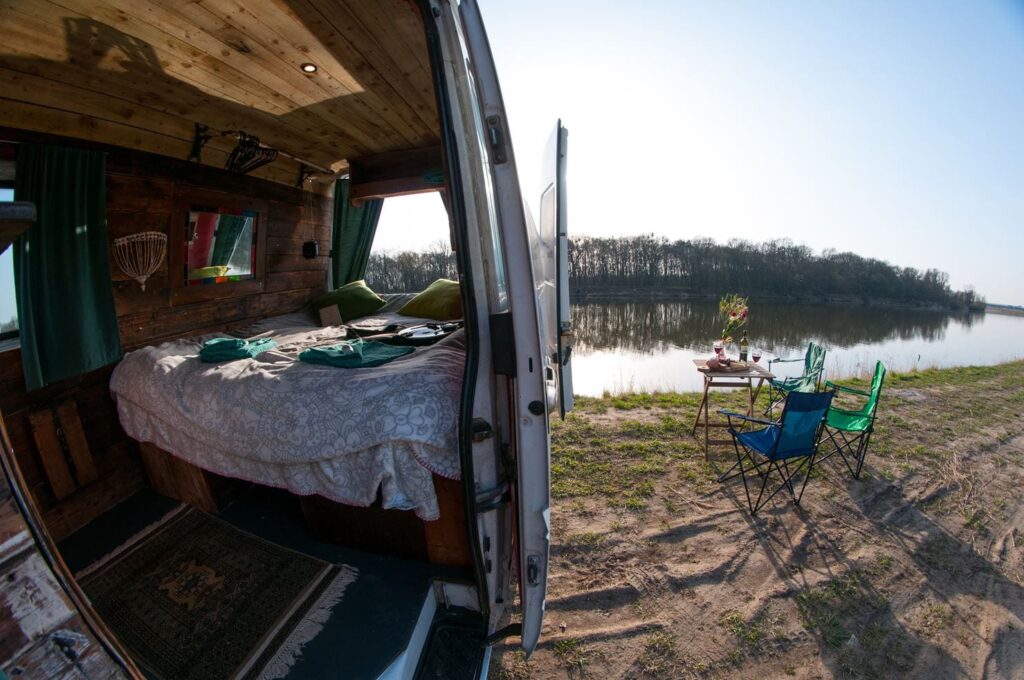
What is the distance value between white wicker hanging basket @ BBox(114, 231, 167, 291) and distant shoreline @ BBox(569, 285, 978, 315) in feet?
60.0

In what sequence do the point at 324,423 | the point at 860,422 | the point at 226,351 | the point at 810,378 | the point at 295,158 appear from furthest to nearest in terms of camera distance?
the point at 810,378
the point at 295,158
the point at 860,422
the point at 226,351
the point at 324,423

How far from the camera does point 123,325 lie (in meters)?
2.54

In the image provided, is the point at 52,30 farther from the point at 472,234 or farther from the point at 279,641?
the point at 279,641

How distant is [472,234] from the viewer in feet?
4.48

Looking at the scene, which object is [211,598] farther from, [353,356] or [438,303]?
[438,303]

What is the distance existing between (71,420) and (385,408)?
6.72 ft

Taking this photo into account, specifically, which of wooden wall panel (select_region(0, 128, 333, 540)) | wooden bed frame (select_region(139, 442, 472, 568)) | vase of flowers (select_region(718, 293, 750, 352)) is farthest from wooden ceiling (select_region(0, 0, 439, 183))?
vase of flowers (select_region(718, 293, 750, 352))

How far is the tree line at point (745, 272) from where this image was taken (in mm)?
22125

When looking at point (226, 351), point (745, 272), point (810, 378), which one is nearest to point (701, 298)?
point (745, 272)

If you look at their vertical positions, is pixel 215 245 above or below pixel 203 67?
below

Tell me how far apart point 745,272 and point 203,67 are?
1101 inches

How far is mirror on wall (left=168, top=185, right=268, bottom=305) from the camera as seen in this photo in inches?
112

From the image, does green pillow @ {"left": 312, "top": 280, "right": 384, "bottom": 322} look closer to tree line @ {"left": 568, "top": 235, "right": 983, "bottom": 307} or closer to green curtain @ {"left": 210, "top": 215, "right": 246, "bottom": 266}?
green curtain @ {"left": 210, "top": 215, "right": 246, "bottom": 266}

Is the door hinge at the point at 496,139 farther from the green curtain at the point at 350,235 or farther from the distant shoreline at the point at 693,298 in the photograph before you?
the distant shoreline at the point at 693,298
